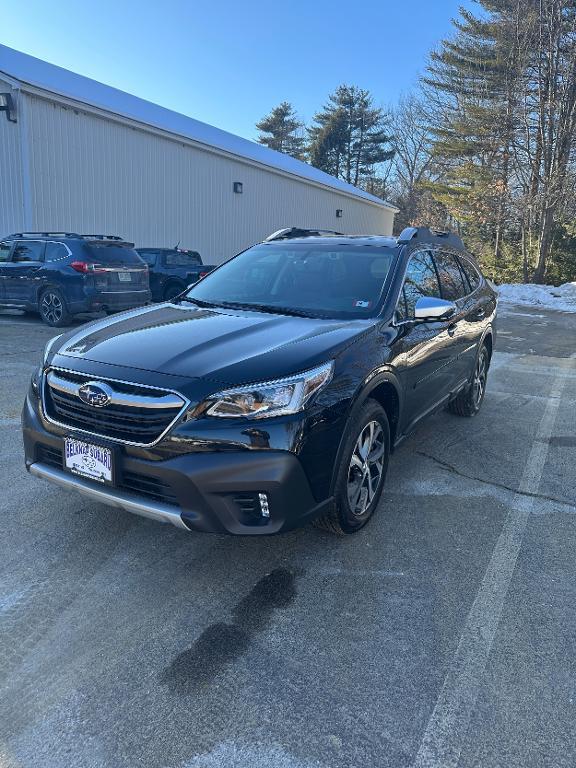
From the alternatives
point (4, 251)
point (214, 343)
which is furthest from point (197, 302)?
point (4, 251)

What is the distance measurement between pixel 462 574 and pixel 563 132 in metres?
24.3

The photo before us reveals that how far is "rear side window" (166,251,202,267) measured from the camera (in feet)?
46.6

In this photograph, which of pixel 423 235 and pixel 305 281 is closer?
pixel 305 281

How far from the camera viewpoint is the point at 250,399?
8.53 ft

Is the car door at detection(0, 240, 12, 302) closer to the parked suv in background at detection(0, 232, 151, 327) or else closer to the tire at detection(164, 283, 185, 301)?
the parked suv in background at detection(0, 232, 151, 327)

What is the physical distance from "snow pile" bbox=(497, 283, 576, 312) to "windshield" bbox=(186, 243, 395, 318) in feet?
55.7

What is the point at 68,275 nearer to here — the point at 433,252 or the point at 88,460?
the point at 433,252

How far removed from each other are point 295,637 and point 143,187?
1720cm

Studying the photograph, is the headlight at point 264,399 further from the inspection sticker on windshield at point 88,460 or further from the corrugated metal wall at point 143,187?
the corrugated metal wall at point 143,187

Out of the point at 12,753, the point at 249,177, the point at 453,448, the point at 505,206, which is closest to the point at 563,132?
the point at 505,206

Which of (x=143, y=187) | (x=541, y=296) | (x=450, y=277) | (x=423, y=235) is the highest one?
(x=143, y=187)

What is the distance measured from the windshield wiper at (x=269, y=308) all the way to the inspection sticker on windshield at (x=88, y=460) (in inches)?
56.5

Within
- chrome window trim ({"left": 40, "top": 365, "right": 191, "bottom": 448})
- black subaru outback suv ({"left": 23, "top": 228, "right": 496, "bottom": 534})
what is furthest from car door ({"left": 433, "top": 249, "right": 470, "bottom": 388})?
chrome window trim ({"left": 40, "top": 365, "right": 191, "bottom": 448})

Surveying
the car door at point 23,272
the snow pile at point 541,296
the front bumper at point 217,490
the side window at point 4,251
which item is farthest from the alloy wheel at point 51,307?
the snow pile at point 541,296
